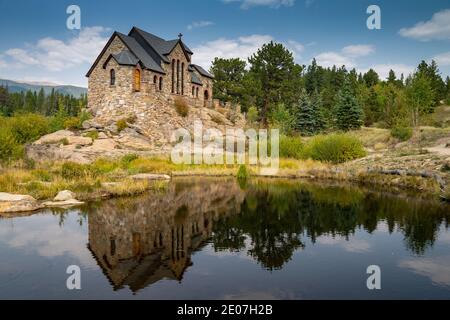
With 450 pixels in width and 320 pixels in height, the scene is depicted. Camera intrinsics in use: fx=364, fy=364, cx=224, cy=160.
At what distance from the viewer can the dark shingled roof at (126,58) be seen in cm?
3631

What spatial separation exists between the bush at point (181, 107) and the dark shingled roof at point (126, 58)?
6.54 meters

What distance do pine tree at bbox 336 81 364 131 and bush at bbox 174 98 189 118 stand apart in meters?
20.0

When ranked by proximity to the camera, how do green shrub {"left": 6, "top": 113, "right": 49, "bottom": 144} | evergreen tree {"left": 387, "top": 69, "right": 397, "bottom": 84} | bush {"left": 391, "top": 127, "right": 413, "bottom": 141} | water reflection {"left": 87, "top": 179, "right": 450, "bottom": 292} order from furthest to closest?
evergreen tree {"left": 387, "top": 69, "right": 397, "bottom": 84}
bush {"left": 391, "top": 127, "right": 413, "bottom": 141}
green shrub {"left": 6, "top": 113, "right": 49, "bottom": 144}
water reflection {"left": 87, "top": 179, "right": 450, "bottom": 292}

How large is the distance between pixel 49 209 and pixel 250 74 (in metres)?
44.7

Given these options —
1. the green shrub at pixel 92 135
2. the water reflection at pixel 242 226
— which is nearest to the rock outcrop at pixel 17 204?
the water reflection at pixel 242 226

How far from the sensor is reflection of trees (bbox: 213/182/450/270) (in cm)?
1139

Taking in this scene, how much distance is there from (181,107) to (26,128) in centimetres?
1571

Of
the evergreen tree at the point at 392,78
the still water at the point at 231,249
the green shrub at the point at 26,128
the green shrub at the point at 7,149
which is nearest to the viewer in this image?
the still water at the point at 231,249

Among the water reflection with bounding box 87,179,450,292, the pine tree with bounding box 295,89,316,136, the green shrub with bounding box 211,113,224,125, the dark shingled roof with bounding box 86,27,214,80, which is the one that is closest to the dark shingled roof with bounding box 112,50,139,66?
the dark shingled roof with bounding box 86,27,214,80

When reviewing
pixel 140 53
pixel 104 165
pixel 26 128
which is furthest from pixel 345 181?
pixel 26 128

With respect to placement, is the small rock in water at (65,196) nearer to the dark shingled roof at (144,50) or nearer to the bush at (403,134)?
the dark shingled roof at (144,50)

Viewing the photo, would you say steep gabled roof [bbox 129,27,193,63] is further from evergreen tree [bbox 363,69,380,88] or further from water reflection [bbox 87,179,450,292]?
evergreen tree [bbox 363,69,380,88]

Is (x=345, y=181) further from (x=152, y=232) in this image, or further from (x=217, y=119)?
(x=217, y=119)
